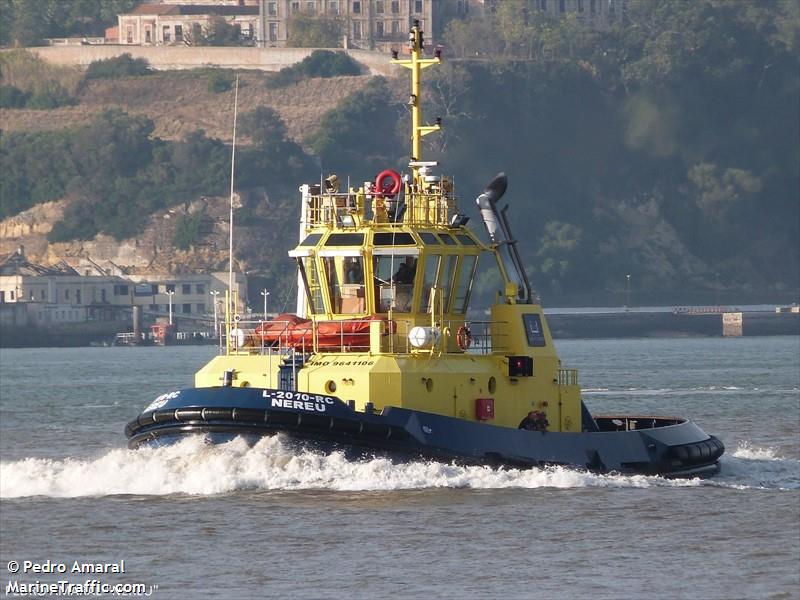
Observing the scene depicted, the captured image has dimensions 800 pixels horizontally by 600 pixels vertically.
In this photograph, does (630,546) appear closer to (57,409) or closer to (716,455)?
(716,455)

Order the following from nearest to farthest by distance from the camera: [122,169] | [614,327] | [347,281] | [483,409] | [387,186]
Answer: [483,409] → [347,281] → [387,186] → [614,327] → [122,169]

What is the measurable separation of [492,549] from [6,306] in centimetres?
13361

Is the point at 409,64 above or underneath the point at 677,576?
above

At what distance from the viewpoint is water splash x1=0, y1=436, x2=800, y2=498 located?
102 ft

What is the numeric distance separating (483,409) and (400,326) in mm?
1859

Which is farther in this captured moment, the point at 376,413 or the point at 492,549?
the point at 376,413

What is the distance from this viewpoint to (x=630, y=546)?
2770 centimetres

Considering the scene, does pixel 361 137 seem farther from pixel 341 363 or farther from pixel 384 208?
pixel 341 363

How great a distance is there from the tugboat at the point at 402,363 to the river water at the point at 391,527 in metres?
0.50

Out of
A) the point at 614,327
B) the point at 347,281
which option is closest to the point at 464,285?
the point at 347,281

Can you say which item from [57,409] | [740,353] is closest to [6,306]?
[740,353]

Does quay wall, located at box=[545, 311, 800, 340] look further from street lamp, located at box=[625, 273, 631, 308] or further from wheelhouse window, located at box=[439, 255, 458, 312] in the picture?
wheelhouse window, located at box=[439, 255, 458, 312]

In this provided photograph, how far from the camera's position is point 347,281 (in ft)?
109

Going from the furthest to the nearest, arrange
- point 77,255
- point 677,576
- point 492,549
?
point 77,255 < point 492,549 < point 677,576
